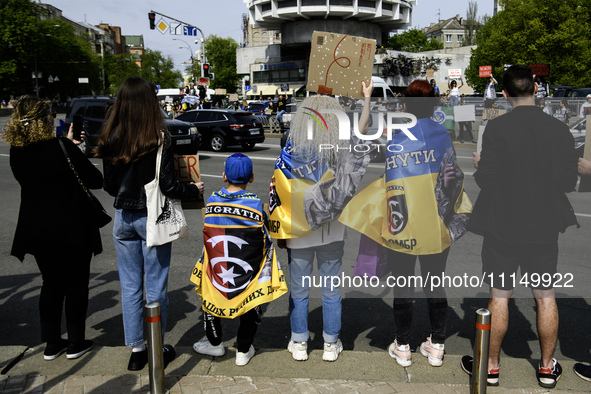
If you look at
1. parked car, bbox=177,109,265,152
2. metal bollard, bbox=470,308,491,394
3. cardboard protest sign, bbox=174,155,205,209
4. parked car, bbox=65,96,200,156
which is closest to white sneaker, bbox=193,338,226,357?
cardboard protest sign, bbox=174,155,205,209

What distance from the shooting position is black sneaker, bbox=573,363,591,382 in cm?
320

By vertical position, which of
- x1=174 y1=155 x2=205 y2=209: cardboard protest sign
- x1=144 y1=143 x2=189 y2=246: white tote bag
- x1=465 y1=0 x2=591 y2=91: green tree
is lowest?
x1=144 y1=143 x2=189 y2=246: white tote bag

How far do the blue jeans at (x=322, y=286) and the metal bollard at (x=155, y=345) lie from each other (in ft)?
3.36

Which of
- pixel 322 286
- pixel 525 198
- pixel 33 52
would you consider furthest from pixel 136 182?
pixel 33 52

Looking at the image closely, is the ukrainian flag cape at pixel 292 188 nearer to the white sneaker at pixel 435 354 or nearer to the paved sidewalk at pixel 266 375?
the paved sidewalk at pixel 266 375

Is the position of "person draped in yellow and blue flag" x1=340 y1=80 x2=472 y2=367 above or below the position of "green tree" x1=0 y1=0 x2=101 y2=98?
below

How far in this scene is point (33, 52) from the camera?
62281mm

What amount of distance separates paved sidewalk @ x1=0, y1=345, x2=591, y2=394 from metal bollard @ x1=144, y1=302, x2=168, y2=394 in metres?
0.42

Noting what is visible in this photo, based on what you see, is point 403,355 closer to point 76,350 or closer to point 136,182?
point 136,182

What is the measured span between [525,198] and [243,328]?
75.6 inches

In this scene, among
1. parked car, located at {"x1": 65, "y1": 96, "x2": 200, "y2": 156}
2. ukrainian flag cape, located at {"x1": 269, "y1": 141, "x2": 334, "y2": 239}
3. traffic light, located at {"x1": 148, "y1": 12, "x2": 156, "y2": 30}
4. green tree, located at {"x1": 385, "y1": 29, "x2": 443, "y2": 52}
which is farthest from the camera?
green tree, located at {"x1": 385, "y1": 29, "x2": 443, "y2": 52}

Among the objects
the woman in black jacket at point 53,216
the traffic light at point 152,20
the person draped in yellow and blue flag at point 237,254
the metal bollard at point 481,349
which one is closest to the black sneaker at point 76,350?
the woman in black jacket at point 53,216

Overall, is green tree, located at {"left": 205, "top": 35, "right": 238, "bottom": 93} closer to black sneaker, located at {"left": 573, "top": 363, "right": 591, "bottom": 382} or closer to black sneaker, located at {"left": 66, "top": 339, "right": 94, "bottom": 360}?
black sneaker, located at {"left": 66, "top": 339, "right": 94, "bottom": 360}

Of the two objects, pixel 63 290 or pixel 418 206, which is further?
pixel 63 290
